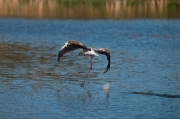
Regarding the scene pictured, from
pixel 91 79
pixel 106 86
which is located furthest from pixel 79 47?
pixel 91 79

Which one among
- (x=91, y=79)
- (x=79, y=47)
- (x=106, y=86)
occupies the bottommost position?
(x=91, y=79)

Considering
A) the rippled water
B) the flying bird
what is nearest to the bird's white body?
the rippled water

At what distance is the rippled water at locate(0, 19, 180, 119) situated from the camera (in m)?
14.3

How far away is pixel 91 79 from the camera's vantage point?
61.8 ft

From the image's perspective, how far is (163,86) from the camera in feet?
57.2

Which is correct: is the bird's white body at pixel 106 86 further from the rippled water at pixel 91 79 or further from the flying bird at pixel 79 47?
the flying bird at pixel 79 47

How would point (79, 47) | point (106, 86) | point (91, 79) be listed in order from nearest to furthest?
point (79, 47) < point (106, 86) < point (91, 79)

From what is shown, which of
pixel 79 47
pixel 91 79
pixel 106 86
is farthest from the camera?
pixel 91 79

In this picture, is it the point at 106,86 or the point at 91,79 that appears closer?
the point at 106,86

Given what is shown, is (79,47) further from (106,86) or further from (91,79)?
(91,79)

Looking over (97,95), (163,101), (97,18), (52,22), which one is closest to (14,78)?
(97,95)

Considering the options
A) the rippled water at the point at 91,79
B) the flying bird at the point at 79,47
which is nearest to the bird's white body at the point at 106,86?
the rippled water at the point at 91,79

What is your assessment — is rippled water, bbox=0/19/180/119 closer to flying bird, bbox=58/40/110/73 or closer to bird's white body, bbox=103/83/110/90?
bird's white body, bbox=103/83/110/90

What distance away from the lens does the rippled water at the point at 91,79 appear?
14258mm
